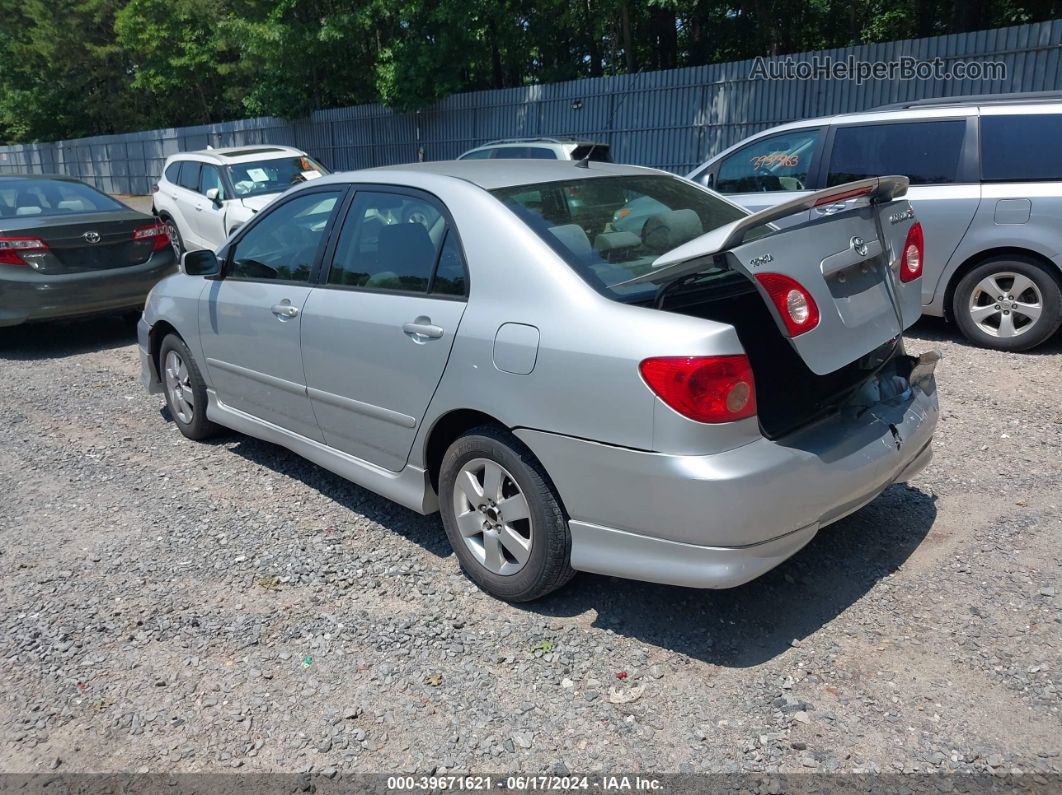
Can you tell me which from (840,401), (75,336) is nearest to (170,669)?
(840,401)

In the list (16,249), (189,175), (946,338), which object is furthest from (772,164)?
(189,175)

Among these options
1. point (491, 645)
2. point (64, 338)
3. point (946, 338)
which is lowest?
point (491, 645)

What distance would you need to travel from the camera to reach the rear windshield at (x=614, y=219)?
3537 millimetres

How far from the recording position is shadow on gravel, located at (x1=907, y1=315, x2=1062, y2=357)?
22.8 feet

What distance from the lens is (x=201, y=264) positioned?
17.1ft

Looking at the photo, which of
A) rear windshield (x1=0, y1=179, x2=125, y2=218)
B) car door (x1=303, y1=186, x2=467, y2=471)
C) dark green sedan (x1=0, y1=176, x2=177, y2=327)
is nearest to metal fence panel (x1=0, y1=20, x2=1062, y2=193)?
dark green sedan (x1=0, y1=176, x2=177, y2=327)

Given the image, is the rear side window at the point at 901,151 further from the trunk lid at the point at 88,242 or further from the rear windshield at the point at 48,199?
the rear windshield at the point at 48,199

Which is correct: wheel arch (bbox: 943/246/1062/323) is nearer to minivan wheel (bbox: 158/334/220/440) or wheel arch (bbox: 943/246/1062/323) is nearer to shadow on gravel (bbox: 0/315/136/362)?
minivan wheel (bbox: 158/334/220/440)

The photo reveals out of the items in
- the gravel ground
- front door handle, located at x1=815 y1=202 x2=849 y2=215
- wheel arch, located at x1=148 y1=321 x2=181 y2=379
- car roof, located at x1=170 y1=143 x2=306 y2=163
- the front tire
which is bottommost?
the gravel ground

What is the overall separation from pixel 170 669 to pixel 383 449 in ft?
4.19

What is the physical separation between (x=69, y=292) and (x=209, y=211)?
163 inches

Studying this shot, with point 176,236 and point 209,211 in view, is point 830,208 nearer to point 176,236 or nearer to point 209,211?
point 209,211

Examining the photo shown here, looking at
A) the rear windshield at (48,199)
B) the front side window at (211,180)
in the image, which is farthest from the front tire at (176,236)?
the rear windshield at (48,199)

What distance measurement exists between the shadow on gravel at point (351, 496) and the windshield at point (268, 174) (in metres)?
6.92
